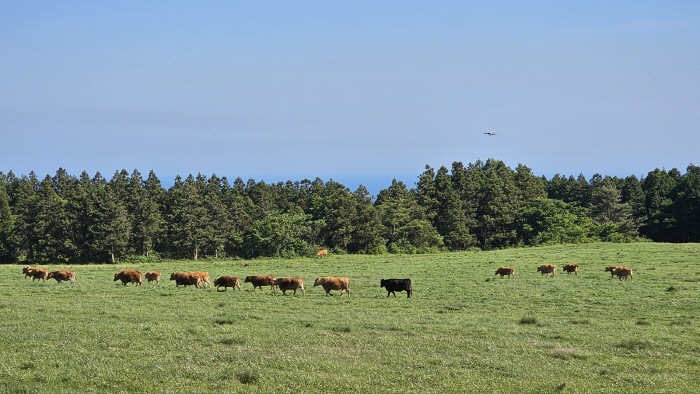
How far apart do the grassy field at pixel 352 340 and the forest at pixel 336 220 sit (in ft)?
164

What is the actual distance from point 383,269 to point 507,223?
5959 cm

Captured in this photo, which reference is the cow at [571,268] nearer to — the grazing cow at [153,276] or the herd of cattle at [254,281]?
the herd of cattle at [254,281]

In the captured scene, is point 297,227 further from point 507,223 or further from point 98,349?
point 98,349

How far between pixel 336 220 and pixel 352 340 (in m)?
77.7

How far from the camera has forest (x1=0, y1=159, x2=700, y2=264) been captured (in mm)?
86375

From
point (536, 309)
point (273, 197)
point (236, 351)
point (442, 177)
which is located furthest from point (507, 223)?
point (236, 351)

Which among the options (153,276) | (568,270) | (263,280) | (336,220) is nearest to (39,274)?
(153,276)

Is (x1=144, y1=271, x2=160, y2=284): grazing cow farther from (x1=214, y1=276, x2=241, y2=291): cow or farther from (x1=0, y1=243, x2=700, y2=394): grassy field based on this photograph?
(x1=214, y1=276, x2=241, y2=291): cow

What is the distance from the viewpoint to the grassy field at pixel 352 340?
12102 millimetres

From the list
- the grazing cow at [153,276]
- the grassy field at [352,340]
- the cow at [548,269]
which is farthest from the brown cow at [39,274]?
the cow at [548,269]

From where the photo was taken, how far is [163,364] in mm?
13258

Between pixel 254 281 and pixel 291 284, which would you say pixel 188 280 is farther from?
pixel 291 284

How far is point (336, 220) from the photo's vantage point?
3723 inches

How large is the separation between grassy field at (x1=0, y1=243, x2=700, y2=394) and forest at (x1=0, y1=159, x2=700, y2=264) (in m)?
50.1
